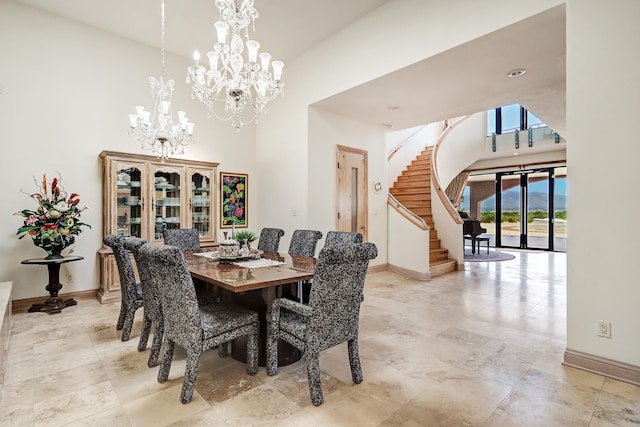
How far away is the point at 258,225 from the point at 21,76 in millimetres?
3716

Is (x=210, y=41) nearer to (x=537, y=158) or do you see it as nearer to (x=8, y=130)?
(x=8, y=130)

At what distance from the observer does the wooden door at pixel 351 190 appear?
5422 millimetres

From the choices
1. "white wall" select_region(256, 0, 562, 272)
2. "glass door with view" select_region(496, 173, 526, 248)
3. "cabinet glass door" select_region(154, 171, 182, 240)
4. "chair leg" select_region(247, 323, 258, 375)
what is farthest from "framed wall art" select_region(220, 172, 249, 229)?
"glass door with view" select_region(496, 173, 526, 248)

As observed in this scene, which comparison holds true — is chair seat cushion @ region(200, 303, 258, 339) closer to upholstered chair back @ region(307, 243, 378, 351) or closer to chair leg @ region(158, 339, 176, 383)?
chair leg @ region(158, 339, 176, 383)

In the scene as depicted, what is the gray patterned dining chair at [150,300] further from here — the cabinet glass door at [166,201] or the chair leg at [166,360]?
the cabinet glass door at [166,201]

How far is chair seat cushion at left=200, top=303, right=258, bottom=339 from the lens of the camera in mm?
2008

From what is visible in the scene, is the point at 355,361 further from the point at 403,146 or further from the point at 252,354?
the point at 403,146

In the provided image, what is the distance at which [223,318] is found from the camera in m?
2.13

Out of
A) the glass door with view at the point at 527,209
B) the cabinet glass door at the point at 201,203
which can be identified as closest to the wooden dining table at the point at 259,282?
the cabinet glass door at the point at 201,203

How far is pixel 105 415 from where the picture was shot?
183 cm

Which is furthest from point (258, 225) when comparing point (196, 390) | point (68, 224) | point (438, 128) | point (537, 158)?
point (537, 158)

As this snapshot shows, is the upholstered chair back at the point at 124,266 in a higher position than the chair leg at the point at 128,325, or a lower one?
higher

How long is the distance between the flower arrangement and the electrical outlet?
519cm

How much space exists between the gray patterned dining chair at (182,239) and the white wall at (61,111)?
125 centimetres
